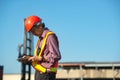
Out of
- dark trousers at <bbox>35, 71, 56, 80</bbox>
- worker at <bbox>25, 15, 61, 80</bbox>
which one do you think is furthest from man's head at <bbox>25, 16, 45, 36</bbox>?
dark trousers at <bbox>35, 71, 56, 80</bbox>

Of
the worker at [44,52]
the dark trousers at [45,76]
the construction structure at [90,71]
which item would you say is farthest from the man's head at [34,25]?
the construction structure at [90,71]

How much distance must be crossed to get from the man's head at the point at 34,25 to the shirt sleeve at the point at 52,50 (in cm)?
20

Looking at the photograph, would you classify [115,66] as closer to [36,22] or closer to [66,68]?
[66,68]

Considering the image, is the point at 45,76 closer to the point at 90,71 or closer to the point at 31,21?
the point at 31,21

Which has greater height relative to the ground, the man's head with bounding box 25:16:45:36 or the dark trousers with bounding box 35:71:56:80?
the man's head with bounding box 25:16:45:36

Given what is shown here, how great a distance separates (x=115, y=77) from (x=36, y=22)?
84935 mm

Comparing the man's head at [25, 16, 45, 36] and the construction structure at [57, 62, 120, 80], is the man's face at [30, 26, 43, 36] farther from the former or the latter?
the construction structure at [57, 62, 120, 80]

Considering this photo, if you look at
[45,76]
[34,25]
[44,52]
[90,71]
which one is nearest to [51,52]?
[44,52]

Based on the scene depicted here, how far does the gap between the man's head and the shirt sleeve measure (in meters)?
0.20

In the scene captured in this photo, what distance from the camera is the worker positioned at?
483cm

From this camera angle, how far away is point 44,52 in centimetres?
495

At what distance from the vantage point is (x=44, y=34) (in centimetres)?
494

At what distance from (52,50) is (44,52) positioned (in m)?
0.18

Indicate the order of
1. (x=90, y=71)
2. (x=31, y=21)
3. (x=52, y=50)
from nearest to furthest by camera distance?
(x=52, y=50), (x=31, y=21), (x=90, y=71)
